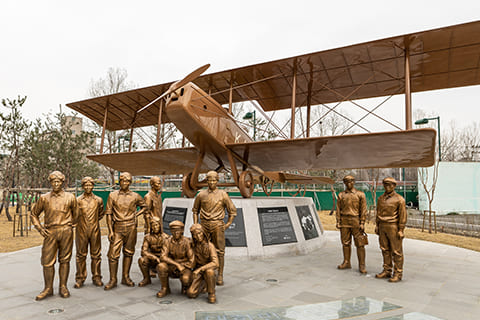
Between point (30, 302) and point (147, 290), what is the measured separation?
62.1 inches

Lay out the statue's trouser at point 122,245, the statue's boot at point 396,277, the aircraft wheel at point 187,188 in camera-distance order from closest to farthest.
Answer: the statue's trouser at point 122,245 → the statue's boot at point 396,277 → the aircraft wheel at point 187,188

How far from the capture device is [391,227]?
5488mm

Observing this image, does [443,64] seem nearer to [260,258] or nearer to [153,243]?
[260,258]

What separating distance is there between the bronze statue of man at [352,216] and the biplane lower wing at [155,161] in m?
4.58

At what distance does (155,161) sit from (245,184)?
3.67m

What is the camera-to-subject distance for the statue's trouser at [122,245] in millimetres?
4863

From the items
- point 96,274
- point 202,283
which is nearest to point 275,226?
point 202,283

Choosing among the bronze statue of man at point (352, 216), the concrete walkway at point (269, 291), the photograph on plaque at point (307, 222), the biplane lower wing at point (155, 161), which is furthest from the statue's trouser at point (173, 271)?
the biplane lower wing at point (155, 161)

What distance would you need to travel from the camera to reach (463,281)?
18.3 feet

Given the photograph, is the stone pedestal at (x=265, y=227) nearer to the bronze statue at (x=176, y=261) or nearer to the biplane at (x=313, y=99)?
the biplane at (x=313, y=99)

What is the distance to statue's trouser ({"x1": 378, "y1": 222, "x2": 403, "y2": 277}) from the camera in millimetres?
5457

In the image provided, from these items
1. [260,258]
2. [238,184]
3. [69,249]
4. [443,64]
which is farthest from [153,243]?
[443,64]

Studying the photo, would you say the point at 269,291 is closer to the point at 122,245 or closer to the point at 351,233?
the point at 351,233

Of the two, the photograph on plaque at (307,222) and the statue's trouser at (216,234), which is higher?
the statue's trouser at (216,234)
